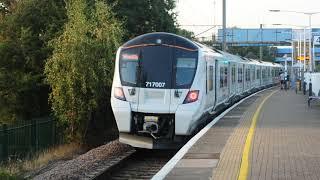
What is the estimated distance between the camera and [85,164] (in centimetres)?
1497

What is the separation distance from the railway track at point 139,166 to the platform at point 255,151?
168 centimetres

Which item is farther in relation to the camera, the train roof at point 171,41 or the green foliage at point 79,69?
the green foliage at point 79,69

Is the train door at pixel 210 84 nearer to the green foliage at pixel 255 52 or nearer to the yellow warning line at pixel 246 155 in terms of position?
the yellow warning line at pixel 246 155

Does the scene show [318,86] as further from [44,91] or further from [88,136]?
[44,91]

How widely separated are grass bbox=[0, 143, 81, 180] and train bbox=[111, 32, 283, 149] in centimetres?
294

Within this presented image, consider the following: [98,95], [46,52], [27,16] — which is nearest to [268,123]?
[98,95]

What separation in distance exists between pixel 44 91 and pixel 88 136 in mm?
3211

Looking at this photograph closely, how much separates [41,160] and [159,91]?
4.95 m

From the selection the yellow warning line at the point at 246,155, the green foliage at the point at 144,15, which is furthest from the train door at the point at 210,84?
the green foliage at the point at 144,15

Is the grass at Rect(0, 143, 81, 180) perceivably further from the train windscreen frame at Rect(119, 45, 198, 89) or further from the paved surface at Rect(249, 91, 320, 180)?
the paved surface at Rect(249, 91, 320, 180)

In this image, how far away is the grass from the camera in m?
15.9

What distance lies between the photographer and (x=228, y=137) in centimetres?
1406

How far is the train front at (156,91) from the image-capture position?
15.2 metres

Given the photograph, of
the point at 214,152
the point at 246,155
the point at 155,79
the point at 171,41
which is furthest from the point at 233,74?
the point at 246,155
